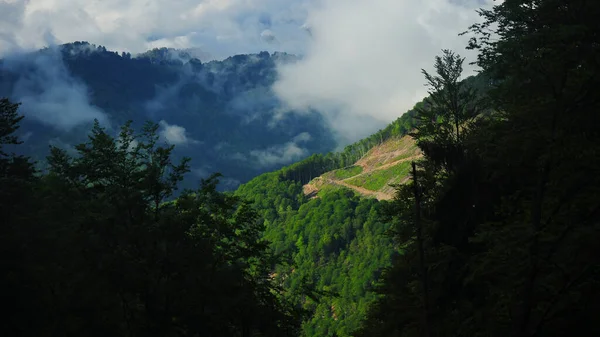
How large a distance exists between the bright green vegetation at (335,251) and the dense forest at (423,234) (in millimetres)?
93823

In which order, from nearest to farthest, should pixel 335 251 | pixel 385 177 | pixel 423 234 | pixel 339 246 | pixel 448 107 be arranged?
pixel 423 234 → pixel 448 107 → pixel 335 251 → pixel 339 246 → pixel 385 177

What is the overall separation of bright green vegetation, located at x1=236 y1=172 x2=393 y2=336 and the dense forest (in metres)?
93.8

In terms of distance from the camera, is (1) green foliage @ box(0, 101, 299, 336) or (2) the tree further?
(2) the tree

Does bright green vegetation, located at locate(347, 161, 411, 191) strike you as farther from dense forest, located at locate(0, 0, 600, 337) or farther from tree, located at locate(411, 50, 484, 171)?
dense forest, located at locate(0, 0, 600, 337)

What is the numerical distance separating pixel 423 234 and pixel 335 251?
150 metres

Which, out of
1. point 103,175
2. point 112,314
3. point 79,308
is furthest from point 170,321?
point 103,175

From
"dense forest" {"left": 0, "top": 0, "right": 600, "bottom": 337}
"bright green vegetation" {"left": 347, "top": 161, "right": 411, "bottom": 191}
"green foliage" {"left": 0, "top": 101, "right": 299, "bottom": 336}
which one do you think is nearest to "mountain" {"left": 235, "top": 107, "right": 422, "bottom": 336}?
"bright green vegetation" {"left": 347, "top": 161, "right": 411, "bottom": 191}

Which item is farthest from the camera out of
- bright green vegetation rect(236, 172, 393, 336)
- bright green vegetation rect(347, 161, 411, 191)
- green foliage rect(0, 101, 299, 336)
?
bright green vegetation rect(347, 161, 411, 191)

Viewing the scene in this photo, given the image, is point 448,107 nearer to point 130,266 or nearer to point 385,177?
point 130,266

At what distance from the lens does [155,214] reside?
17.0m

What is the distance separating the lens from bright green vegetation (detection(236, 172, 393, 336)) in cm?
12181

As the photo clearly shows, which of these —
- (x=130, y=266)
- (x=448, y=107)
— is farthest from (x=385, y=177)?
(x=130, y=266)

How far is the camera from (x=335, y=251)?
160750 mm

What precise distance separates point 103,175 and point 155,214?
3.77 m
